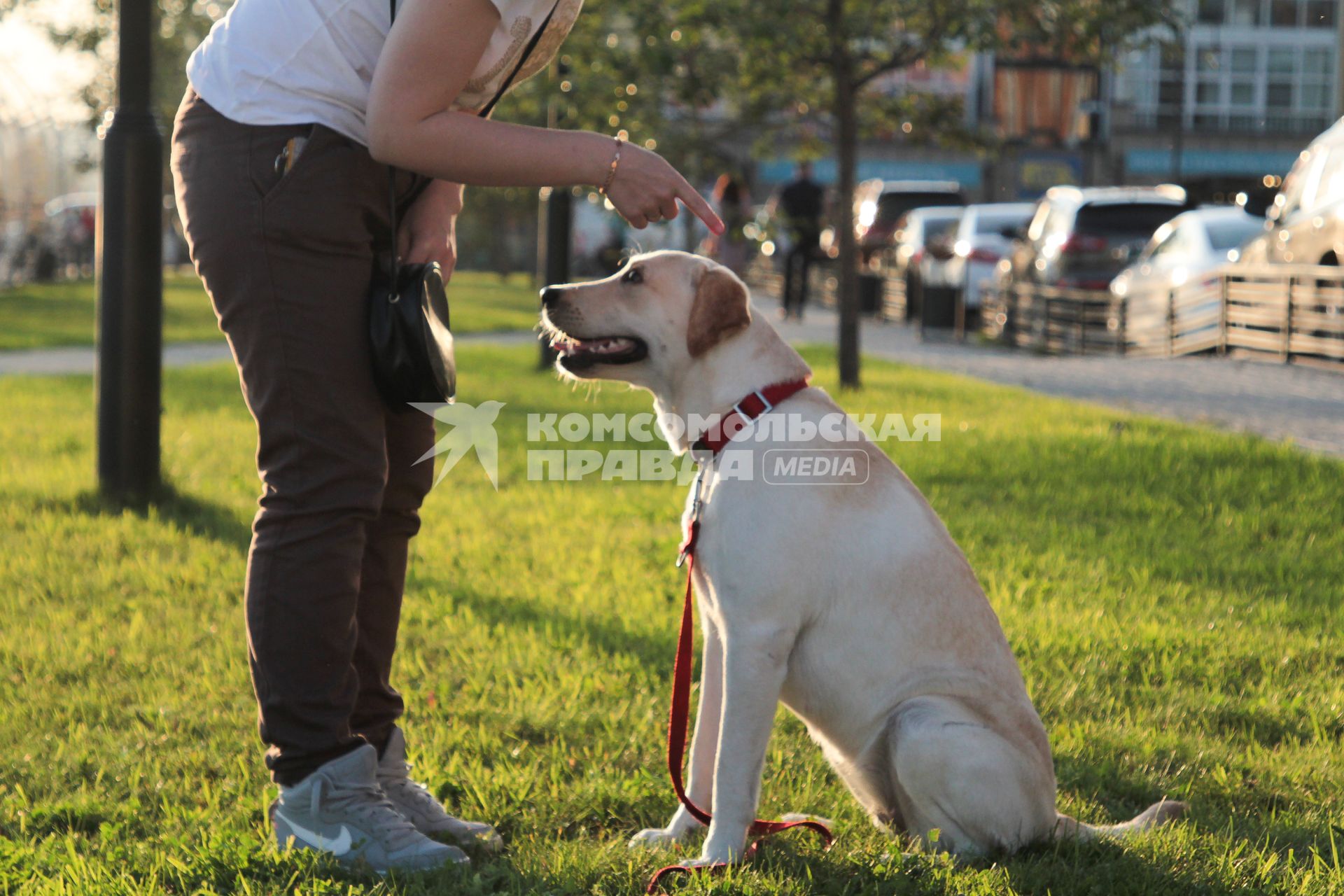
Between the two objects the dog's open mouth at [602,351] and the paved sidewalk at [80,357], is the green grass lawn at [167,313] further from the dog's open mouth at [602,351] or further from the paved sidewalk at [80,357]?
the dog's open mouth at [602,351]

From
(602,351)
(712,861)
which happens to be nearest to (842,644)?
(712,861)

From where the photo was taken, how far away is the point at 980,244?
20.3 m

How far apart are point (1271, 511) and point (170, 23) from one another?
37.7 metres

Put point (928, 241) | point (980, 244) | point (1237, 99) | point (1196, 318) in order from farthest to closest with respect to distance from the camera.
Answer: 1. point (1237, 99)
2. point (928, 241)
3. point (980, 244)
4. point (1196, 318)

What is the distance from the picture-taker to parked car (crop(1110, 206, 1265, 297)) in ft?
45.9

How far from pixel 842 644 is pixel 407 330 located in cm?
115

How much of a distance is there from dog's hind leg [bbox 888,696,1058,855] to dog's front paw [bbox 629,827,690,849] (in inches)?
20.5

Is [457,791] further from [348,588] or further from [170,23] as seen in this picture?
[170,23]

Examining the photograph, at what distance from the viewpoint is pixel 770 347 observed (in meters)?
3.04

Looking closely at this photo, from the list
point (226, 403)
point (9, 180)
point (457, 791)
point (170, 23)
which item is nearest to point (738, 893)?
point (457, 791)

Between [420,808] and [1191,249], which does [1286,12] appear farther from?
[420,808]

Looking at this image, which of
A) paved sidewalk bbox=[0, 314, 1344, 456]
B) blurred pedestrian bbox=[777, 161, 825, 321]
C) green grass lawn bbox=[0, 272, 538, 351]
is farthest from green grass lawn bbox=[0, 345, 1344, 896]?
blurred pedestrian bbox=[777, 161, 825, 321]

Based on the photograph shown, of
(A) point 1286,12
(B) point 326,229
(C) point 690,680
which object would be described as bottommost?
(C) point 690,680

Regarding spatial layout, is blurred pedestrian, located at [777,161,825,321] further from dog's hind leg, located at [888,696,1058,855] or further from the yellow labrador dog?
dog's hind leg, located at [888,696,1058,855]
